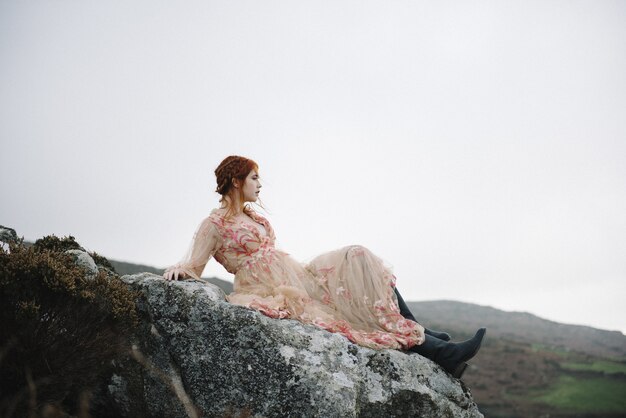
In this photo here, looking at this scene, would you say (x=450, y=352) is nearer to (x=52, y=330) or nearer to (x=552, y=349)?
(x=52, y=330)

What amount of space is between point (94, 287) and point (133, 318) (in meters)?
0.49

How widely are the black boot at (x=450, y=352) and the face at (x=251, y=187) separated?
2751 millimetres

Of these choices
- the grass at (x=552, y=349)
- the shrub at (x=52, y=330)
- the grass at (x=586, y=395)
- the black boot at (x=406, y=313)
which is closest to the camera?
the shrub at (x=52, y=330)

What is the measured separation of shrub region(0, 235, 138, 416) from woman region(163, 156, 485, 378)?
2.92 ft

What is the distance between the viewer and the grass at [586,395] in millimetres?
17094

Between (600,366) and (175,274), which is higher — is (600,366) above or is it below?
below

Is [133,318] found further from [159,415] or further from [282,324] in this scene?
[282,324]

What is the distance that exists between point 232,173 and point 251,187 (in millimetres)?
315

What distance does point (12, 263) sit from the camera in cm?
308

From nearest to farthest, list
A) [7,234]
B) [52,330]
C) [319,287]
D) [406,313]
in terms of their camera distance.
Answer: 1. [52,330]
2. [406,313]
3. [319,287]
4. [7,234]

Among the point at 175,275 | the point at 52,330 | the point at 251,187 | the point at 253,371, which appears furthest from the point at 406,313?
the point at 52,330

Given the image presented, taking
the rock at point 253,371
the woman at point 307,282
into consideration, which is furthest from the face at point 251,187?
the rock at point 253,371

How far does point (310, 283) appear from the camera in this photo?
4828mm

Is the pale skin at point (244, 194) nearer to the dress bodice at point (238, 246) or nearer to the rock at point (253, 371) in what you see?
the dress bodice at point (238, 246)
